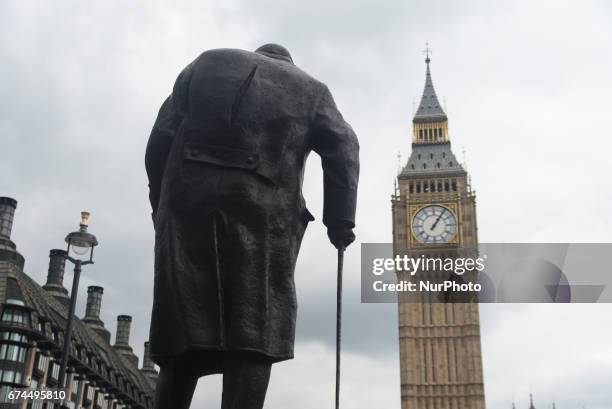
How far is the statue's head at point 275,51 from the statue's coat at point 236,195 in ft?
0.79

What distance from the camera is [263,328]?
4.36 m

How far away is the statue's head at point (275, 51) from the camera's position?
5219 millimetres

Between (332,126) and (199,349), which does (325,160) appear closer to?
(332,126)

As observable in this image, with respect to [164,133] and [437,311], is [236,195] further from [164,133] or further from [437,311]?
[437,311]

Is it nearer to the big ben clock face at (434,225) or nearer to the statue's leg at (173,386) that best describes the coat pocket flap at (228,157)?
the statue's leg at (173,386)

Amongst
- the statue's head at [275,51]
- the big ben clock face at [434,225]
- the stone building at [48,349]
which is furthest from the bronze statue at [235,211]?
the big ben clock face at [434,225]

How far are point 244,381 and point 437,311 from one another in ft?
225

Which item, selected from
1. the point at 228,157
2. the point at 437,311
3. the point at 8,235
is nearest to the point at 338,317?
the point at 228,157

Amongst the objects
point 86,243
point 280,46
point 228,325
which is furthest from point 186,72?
point 86,243

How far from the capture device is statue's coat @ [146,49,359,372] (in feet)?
14.3

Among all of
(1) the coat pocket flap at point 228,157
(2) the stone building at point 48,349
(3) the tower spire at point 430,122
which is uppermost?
(3) the tower spire at point 430,122

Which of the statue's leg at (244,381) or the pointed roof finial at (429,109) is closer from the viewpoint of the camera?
the statue's leg at (244,381)

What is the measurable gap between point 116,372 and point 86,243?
51.8 metres

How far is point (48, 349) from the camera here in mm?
50469
